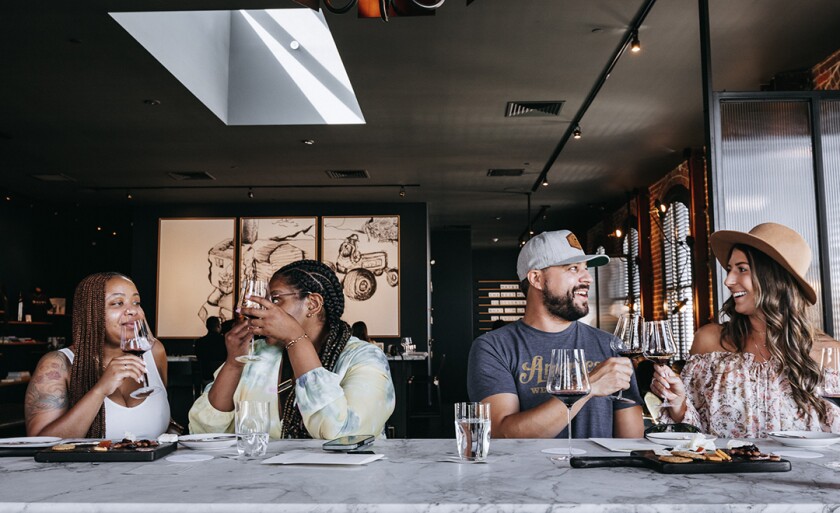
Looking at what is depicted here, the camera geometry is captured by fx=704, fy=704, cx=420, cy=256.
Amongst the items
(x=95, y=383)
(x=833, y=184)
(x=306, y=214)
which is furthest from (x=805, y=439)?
(x=306, y=214)

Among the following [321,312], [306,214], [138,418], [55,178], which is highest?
[55,178]

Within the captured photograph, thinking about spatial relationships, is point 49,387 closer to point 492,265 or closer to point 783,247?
point 783,247

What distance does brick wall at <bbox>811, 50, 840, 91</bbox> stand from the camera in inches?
214

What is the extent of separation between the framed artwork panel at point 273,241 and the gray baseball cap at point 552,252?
8.98m

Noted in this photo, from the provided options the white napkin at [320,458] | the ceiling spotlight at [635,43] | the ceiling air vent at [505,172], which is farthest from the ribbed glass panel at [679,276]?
the white napkin at [320,458]

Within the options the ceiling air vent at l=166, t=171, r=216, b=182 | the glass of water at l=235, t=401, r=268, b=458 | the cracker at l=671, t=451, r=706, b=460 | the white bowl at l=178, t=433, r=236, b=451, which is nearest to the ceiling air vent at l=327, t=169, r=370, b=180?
the ceiling air vent at l=166, t=171, r=216, b=182

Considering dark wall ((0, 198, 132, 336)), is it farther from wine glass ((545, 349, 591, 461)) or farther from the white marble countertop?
wine glass ((545, 349, 591, 461))

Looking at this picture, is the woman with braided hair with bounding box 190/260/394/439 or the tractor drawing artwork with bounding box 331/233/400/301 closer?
the woman with braided hair with bounding box 190/260/394/439

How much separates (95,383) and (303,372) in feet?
3.01

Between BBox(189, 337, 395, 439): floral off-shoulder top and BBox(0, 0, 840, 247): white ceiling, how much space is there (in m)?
2.80

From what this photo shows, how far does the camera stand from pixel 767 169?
392 centimetres

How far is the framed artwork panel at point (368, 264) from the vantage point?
1140 cm

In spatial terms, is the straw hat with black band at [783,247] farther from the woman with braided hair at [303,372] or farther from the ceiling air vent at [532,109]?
the ceiling air vent at [532,109]

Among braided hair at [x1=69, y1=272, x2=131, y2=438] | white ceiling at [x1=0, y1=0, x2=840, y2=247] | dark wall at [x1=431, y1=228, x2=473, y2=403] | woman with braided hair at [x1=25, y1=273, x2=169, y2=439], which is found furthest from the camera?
dark wall at [x1=431, y1=228, x2=473, y2=403]
